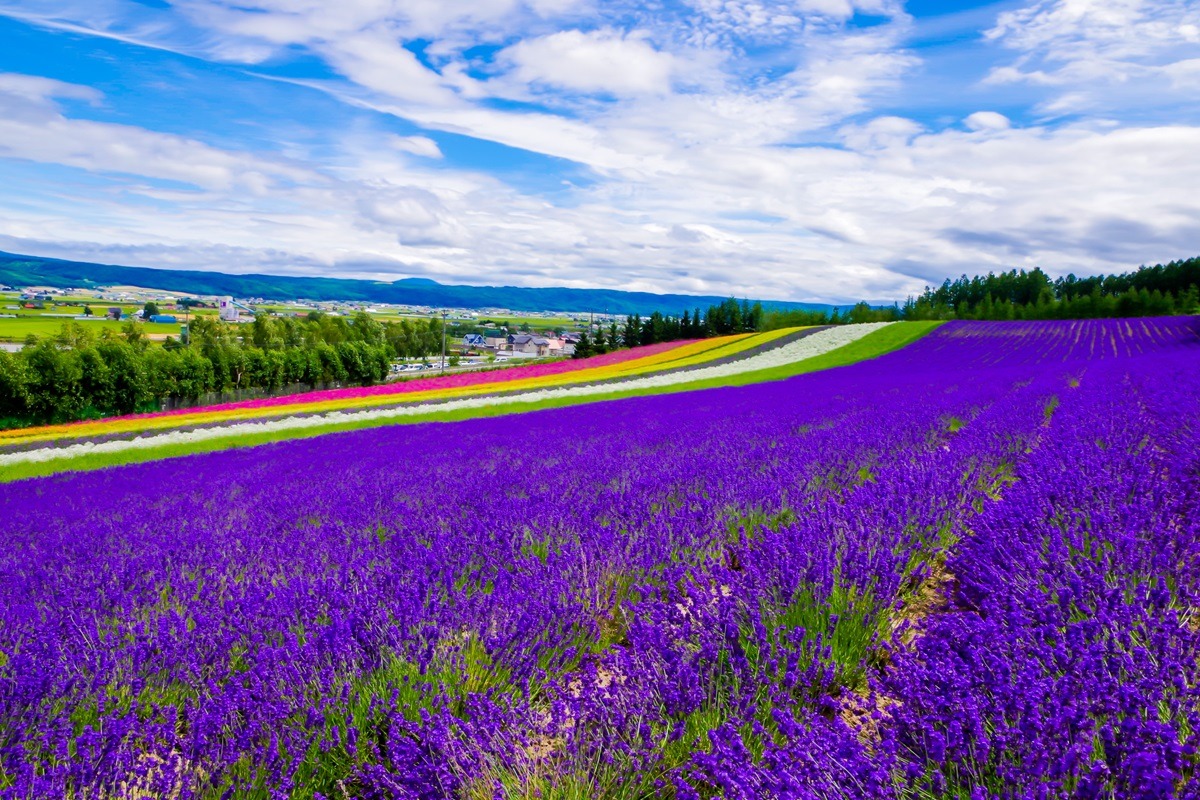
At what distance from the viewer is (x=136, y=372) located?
44.0m

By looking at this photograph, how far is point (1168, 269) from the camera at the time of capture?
79875 millimetres

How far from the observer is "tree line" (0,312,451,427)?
3966cm

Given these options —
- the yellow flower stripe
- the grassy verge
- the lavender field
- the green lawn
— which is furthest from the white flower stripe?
the green lawn

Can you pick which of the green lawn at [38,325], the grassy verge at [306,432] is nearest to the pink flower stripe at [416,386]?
the grassy verge at [306,432]

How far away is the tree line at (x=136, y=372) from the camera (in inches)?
1561

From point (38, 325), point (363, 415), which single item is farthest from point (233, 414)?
point (38, 325)

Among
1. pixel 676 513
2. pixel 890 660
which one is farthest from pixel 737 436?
pixel 890 660

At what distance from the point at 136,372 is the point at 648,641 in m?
51.1

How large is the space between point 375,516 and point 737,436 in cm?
476

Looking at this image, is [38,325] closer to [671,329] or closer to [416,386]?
[671,329]

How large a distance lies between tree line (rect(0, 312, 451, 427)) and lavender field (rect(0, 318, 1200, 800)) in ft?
144

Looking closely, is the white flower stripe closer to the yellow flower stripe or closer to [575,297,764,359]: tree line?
the yellow flower stripe

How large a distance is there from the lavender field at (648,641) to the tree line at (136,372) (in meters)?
43.9

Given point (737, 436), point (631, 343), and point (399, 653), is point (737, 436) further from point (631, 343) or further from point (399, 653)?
point (631, 343)
